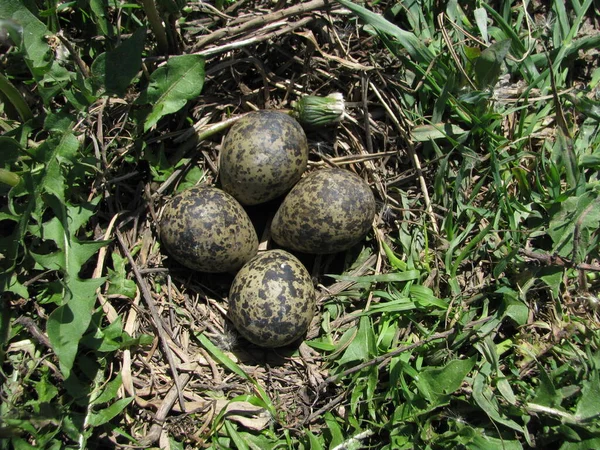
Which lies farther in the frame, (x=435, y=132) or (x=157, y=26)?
(x=435, y=132)

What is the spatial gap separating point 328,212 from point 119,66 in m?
1.19

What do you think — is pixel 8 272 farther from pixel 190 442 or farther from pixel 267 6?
pixel 267 6

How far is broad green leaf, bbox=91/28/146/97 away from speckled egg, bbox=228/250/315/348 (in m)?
1.07

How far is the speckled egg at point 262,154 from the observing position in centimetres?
259

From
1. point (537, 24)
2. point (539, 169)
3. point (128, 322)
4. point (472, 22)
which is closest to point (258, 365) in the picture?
point (128, 322)

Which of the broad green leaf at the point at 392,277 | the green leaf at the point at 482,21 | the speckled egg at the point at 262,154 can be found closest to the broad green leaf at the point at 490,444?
the broad green leaf at the point at 392,277

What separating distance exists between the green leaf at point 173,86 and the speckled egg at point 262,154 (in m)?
0.32

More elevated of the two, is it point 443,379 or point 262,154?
point 262,154

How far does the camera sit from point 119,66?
2293 mm

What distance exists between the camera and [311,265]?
3016mm

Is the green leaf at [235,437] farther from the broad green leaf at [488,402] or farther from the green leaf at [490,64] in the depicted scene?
the green leaf at [490,64]

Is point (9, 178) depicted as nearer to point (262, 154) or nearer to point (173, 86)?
point (173, 86)

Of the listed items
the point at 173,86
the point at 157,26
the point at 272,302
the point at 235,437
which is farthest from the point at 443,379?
the point at 157,26

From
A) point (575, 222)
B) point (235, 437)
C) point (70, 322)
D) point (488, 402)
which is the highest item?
point (575, 222)
